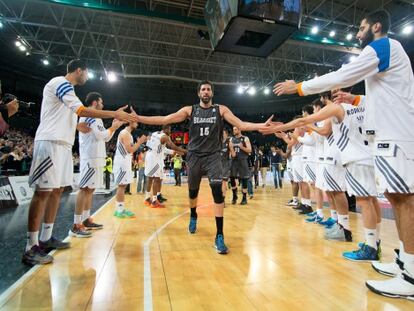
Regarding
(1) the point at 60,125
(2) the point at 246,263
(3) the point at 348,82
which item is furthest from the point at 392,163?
(1) the point at 60,125

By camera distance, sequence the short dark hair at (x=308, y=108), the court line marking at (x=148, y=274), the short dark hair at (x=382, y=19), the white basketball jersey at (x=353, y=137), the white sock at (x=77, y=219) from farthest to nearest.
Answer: the short dark hair at (x=308, y=108)
the white sock at (x=77, y=219)
the white basketball jersey at (x=353, y=137)
the short dark hair at (x=382, y=19)
the court line marking at (x=148, y=274)

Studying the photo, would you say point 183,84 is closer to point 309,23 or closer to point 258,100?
point 258,100

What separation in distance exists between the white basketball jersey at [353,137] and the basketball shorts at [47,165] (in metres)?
3.33

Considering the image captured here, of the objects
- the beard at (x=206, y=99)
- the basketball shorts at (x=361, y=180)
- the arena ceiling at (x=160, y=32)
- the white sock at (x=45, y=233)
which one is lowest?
the white sock at (x=45, y=233)

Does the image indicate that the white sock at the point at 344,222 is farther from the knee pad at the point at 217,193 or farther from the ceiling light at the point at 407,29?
the ceiling light at the point at 407,29

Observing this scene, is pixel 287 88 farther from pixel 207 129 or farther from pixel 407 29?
pixel 407 29

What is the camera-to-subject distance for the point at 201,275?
8.07 ft

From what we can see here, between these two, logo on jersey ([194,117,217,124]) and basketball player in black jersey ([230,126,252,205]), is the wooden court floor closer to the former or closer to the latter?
logo on jersey ([194,117,217,124])

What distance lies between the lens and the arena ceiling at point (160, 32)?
11305 mm

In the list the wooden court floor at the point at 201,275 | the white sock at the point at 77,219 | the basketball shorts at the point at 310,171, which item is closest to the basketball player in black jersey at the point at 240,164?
the basketball shorts at the point at 310,171

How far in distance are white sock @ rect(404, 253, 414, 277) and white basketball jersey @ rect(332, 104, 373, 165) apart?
1.30 m

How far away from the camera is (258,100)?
1118 inches

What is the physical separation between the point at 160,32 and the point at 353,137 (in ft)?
43.7

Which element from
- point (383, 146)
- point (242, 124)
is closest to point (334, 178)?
point (242, 124)
